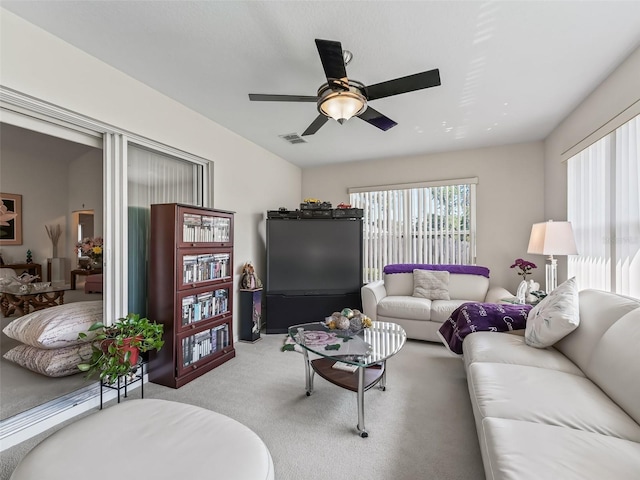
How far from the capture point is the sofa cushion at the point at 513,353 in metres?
1.78

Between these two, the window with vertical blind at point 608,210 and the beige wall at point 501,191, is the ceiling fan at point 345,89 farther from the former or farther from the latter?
the beige wall at point 501,191

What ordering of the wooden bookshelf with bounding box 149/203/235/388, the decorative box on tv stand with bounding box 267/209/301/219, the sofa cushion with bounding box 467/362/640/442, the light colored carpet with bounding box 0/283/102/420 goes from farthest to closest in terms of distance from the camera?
the decorative box on tv stand with bounding box 267/209/301/219 → the wooden bookshelf with bounding box 149/203/235/388 → the light colored carpet with bounding box 0/283/102/420 → the sofa cushion with bounding box 467/362/640/442

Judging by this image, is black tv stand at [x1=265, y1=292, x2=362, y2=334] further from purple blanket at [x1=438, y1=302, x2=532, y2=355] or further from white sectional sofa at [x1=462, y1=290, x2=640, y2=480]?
white sectional sofa at [x1=462, y1=290, x2=640, y2=480]

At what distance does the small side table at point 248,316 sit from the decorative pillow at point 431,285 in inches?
84.2

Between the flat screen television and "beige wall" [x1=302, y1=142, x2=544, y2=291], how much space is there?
153cm

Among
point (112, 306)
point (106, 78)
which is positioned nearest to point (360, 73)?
point (106, 78)

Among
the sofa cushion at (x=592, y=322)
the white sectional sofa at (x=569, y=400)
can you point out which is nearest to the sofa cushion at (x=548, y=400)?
the white sectional sofa at (x=569, y=400)

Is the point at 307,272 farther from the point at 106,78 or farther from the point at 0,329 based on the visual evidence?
the point at 0,329

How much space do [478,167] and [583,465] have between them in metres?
3.94

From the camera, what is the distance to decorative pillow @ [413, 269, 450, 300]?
3842 millimetres

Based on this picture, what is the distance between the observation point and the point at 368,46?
1.98m

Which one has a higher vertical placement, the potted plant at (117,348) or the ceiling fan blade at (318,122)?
the ceiling fan blade at (318,122)

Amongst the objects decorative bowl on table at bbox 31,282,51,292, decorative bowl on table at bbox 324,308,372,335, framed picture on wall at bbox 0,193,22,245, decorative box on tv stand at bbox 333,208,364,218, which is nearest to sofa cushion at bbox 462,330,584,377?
decorative bowl on table at bbox 324,308,372,335

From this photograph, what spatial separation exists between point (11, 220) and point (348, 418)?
324 cm
